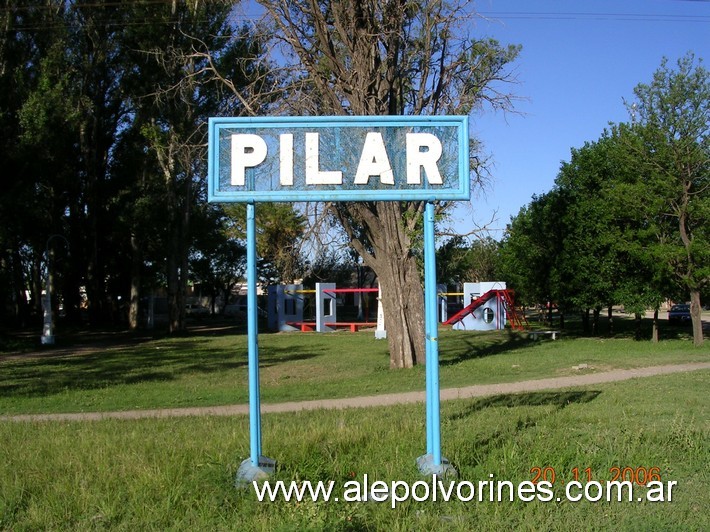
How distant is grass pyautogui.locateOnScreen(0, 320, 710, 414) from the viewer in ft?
47.5

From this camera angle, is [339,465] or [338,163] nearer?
[339,465]

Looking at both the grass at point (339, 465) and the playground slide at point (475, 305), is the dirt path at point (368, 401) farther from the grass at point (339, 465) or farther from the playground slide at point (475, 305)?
the playground slide at point (475, 305)

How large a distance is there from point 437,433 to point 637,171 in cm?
2246

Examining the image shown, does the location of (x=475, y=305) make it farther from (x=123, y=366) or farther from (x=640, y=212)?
(x=123, y=366)

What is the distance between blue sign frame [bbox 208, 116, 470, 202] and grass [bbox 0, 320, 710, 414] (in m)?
7.48

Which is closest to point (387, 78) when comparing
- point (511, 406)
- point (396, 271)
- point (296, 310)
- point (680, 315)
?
point (396, 271)

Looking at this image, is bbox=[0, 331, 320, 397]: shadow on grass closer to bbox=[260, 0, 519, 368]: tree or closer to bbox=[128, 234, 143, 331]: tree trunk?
bbox=[260, 0, 519, 368]: tree

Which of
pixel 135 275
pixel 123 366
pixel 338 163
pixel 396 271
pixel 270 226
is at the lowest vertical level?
pixel 123 366

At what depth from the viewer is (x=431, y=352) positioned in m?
6.89

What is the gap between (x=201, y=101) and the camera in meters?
36.1

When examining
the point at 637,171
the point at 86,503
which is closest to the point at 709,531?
the point at 86,503

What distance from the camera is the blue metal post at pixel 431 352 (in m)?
6.49

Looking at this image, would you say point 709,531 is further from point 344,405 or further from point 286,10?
point 286,10
